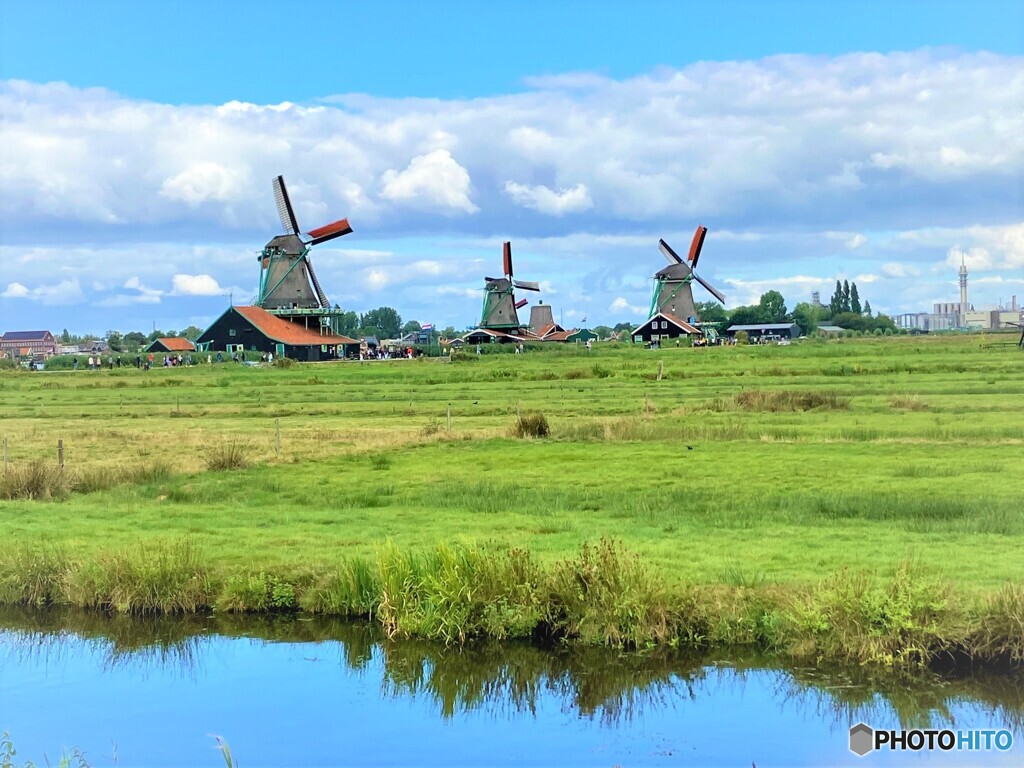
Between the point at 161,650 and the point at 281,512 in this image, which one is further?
the point at 281,512

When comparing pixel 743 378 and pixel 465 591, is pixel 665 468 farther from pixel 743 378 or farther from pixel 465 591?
pixel 743 378

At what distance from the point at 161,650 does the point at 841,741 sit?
899cm

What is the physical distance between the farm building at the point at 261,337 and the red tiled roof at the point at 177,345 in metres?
7.48

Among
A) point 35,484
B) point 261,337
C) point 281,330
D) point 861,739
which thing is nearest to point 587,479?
point 35,484

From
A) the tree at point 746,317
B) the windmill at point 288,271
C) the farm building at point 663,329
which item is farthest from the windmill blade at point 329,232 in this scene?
the tree at point 746,317

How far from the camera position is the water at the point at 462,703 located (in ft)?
36.6

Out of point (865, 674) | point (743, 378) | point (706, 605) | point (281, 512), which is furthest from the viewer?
point (743, 378)

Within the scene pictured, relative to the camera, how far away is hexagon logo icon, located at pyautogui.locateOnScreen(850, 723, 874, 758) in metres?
10.9

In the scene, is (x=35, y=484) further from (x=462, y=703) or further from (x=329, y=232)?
(x=329, y=232)

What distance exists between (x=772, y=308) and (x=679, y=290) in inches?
2125

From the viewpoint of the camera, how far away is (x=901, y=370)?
5806 centimetres

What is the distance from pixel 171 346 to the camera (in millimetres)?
114250

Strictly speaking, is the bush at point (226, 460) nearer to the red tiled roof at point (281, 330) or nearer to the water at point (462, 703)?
the water at point (462, 703)

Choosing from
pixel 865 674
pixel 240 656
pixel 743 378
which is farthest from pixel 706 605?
pixel 743 378
